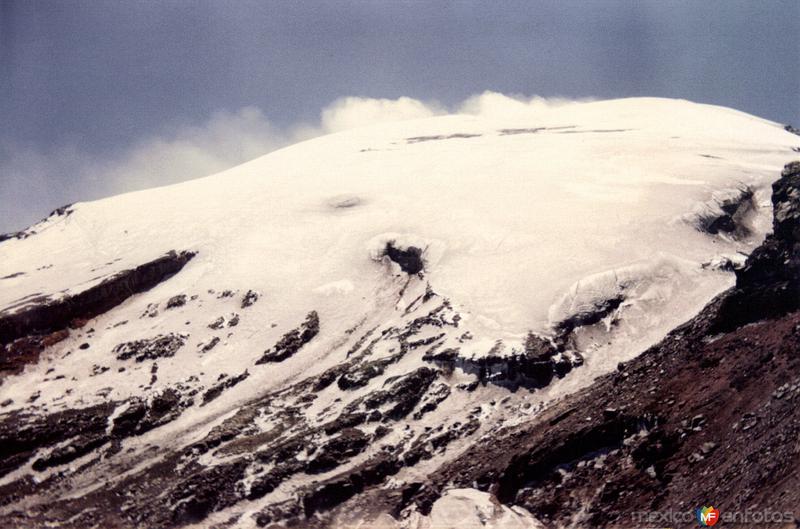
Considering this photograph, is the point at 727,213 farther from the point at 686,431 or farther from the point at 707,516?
the point at 707,516

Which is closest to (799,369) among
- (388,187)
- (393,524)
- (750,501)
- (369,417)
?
(750,501)

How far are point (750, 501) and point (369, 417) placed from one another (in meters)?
16.0

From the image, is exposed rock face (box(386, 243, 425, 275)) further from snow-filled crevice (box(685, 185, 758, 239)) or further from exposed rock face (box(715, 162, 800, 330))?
exposed rock face (box(715, 162, 800, 330))

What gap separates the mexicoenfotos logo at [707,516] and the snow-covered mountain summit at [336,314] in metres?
8.45

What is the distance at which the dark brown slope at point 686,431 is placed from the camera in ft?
56.8

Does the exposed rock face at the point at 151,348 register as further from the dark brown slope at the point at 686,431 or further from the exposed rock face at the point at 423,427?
the dark brown slope at the point at 686,431

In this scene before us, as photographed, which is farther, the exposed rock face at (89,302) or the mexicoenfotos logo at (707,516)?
the exposed rock face at (89,302)

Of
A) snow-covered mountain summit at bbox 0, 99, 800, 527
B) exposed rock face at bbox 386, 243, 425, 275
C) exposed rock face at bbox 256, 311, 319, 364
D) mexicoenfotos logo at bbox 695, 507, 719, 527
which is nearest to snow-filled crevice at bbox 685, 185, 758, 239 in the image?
snow-covered mountain summit at bbox 0, 99, 800, 527

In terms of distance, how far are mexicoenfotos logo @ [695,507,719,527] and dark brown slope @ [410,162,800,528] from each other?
0.24 metres

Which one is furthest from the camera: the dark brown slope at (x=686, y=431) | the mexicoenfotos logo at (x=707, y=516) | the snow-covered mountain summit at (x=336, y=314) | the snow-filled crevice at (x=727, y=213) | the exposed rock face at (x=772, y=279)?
the snow-filled crevice at (x=727, y=213)

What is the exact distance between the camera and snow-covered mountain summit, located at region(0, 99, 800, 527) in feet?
86.4

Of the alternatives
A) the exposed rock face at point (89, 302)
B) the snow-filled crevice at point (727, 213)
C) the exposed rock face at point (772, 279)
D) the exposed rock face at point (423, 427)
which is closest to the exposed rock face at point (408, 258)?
the exposed rock face at point (423, 427)

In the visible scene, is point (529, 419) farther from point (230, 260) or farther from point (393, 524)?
point (230, 260)

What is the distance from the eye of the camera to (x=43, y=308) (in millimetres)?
38219
